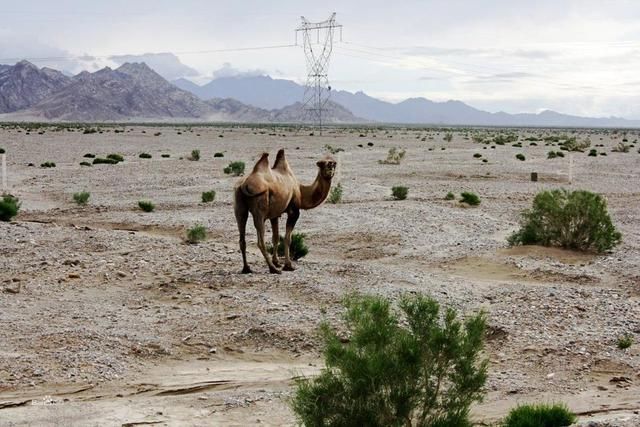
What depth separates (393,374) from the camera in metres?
6.61

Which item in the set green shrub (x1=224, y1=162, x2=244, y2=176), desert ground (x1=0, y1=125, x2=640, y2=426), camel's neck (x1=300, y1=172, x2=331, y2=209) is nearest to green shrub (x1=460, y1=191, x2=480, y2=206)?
desert ground (x1=0, y1=125, x2=640, y2=426)

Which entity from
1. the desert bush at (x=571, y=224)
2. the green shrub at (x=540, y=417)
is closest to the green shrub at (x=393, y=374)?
the green shrub at (x=540, y=417)

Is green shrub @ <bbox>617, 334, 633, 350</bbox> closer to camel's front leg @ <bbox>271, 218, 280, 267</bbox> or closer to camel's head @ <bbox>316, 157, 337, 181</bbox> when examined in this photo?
camel's head @ <bbox>316, 157, 337, 181</bbox>

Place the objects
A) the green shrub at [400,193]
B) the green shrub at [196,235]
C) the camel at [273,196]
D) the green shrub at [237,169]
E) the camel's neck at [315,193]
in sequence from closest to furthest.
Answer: the camel at [273,196] → the camel's neck at [315,193] → the green shrub at [196,235] → the green shrub at [400,193] → the green shrub at [237,169]

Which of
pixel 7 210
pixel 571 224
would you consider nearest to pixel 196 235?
pixel 7 210

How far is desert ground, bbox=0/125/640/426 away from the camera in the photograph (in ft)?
29.3

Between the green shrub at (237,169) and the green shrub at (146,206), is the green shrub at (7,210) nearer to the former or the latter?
the green shrub at (146,206)

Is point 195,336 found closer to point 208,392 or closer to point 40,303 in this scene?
point 208,392

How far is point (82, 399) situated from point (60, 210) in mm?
17162

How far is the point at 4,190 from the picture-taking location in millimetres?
29641

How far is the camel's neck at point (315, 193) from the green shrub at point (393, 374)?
26.7 feet

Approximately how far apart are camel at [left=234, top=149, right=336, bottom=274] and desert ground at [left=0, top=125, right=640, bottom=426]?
2.08 feet

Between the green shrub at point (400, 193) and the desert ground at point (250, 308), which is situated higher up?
the green shrub at point (400, 193)

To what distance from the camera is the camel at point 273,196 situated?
13.9m
